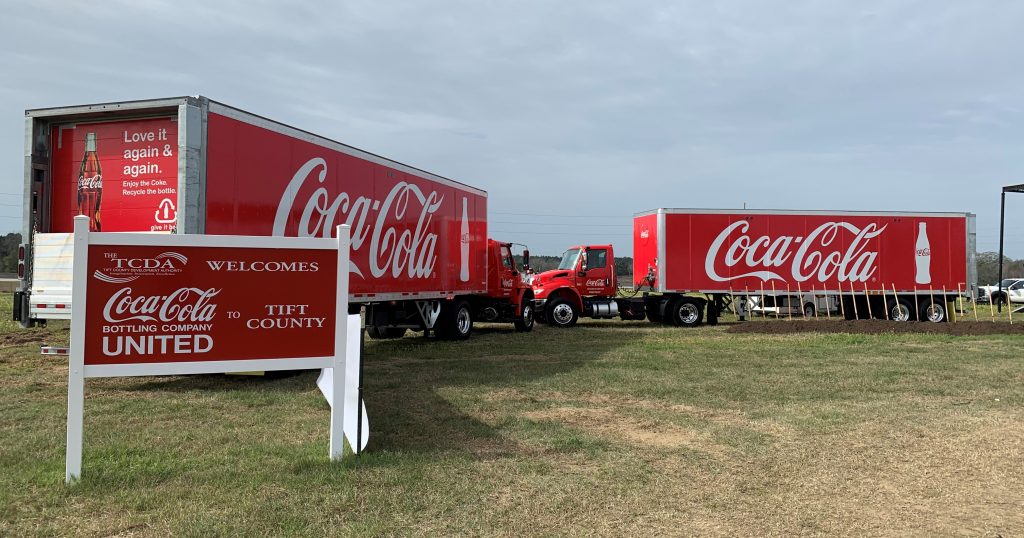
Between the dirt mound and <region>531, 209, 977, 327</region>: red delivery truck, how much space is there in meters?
2.43

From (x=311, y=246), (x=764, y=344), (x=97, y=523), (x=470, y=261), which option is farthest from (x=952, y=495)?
(x=470, y=261)

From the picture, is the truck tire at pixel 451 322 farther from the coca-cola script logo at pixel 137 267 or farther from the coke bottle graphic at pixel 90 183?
the coca-cola script logo at pixel 137 267

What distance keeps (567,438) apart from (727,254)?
56.3 ft

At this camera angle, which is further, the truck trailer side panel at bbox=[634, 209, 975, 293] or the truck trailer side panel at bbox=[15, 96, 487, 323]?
the truck trailer side panel at bbox=[634, 209, 975, 293]

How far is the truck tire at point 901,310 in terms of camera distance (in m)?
23.1

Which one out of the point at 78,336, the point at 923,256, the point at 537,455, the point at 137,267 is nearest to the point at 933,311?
the point at 923,256

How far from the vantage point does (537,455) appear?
596 cm

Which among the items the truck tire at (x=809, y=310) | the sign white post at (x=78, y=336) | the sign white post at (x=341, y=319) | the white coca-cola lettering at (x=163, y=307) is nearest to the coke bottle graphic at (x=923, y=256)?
the truck tire at (x=809, y=310)

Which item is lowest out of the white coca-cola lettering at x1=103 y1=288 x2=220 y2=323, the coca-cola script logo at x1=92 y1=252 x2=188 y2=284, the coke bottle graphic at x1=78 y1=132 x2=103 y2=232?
the white coca-cola lettering at x1=103 y1=288 x2=220 y2=323

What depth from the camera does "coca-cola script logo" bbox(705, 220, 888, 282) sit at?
2247 cm

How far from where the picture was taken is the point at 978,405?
27.3 ft

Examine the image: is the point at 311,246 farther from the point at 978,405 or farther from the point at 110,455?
the point at 978,405

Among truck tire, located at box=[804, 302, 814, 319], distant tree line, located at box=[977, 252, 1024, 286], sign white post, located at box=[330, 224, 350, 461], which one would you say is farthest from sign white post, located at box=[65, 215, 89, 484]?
Answer: distant tree line, located at box=[977, 252, 1024, 286]

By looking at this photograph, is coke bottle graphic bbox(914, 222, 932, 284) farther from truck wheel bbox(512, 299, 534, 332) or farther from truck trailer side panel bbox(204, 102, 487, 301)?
truck trailer side panel bbox(204, 102, 487, 301)
